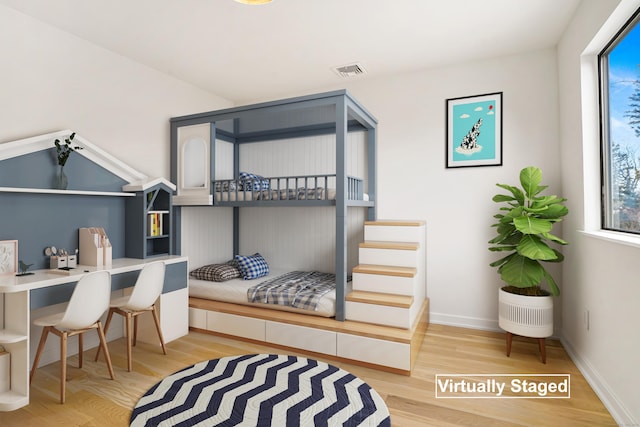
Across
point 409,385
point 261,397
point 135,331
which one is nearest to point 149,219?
point 135,331

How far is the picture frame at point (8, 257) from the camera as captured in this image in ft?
7.60

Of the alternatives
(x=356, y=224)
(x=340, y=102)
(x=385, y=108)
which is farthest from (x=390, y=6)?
(x=356, y=224)

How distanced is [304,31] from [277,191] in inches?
53.9

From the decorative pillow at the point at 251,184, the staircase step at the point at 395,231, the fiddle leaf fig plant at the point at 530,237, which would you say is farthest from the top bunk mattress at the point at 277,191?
the fiddle leaf fig plant at the point at 530,237

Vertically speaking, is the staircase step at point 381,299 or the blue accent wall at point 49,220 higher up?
the blue accent wall at point 49,220

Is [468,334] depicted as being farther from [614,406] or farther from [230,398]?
[230,398]

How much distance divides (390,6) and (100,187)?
277 centimetres

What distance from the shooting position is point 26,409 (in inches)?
80.7

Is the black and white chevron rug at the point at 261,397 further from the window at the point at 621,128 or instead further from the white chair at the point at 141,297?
the window at the point at 621,128

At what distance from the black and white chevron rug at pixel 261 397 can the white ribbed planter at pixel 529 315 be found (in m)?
1.31

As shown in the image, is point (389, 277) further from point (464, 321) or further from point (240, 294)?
point (240, 294)

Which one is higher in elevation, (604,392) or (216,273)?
(216,273)

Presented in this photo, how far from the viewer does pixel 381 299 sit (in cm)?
275

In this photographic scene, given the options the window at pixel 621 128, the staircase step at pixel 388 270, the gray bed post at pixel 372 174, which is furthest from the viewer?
the gray bed post at pixel 372 174
